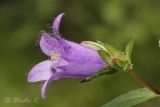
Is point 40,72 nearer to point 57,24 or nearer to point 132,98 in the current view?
point 57,24

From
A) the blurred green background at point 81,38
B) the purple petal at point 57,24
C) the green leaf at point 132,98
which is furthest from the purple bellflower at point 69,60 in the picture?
the blurred green background at point 81,38

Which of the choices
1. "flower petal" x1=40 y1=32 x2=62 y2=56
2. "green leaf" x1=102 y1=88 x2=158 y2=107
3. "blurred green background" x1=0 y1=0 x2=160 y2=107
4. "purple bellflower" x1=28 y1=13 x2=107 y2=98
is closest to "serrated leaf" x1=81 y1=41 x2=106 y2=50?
"purple bellflower" x1=28 y1=13 x2=107 y2=98

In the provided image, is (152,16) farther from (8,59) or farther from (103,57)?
(103,57)

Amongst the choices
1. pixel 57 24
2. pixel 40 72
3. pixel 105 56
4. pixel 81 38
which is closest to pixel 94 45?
pixel 105 56

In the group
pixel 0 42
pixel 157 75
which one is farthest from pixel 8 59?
pixel 157 75

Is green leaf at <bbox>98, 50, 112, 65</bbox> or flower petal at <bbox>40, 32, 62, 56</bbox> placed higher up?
flower petal at <bbox>40, 32, 62, 56</bbox>

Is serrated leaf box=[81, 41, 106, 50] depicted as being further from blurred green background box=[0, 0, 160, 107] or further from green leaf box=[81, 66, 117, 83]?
blurred green background box=[0, 0, 160, 107]

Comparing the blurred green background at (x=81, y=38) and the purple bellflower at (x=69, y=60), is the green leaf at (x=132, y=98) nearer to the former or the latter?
the purple bellflower at (x=69, y=60)
